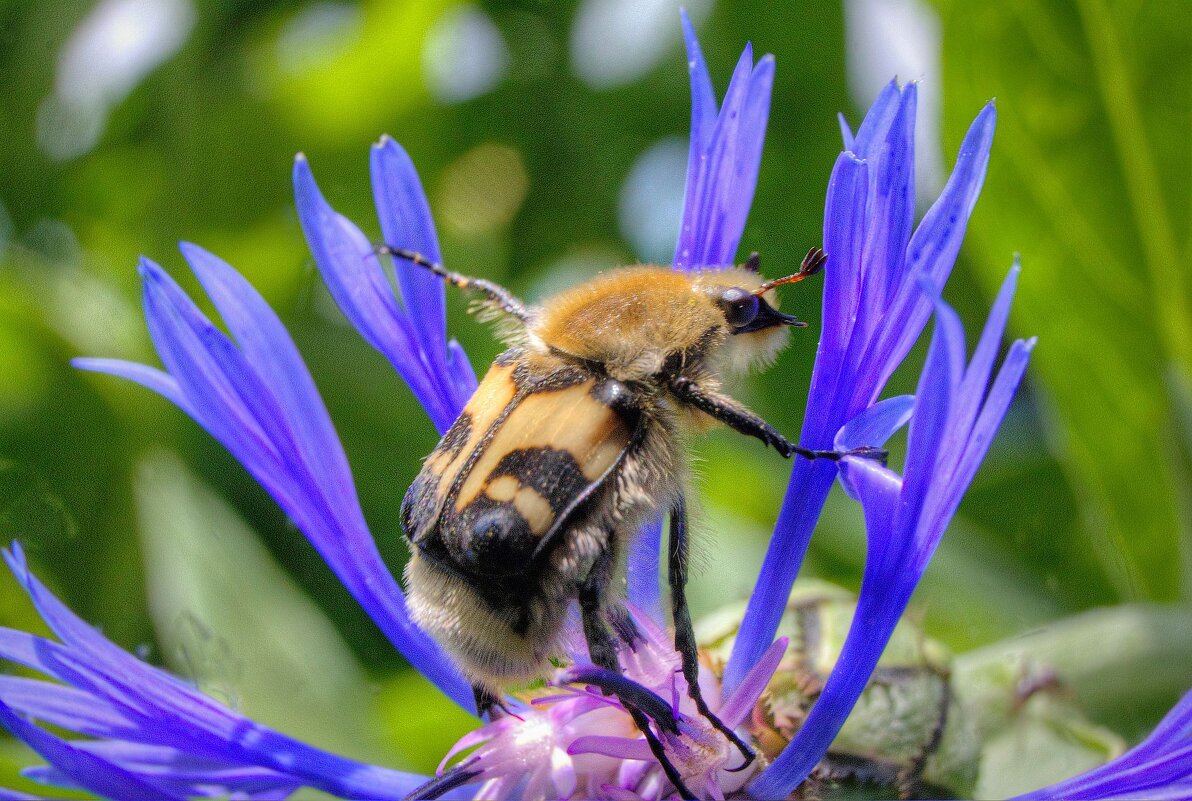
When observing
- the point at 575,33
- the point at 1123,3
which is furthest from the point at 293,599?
the point at 1123,3

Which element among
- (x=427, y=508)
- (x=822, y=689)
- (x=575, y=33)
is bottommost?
(x=822, y=689)

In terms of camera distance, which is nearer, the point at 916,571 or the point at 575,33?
the point at 916,571

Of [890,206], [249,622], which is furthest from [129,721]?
[890,206]

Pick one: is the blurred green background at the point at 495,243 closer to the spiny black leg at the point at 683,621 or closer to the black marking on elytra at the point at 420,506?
the spiny black leg at the point at 683,621

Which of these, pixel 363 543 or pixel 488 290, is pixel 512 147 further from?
pixel 363 543

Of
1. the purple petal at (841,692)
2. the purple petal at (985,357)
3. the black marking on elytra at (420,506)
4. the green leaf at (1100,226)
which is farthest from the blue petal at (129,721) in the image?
the green leaf at (1100,226)

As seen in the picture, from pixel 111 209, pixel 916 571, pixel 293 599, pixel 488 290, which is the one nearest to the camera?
pixel 916 571

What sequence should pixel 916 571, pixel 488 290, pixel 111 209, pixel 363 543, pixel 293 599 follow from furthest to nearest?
pixel 111 209 < pixel 293 599 < pixel 488 290 < pixel 363 543 < pixel 916 571
